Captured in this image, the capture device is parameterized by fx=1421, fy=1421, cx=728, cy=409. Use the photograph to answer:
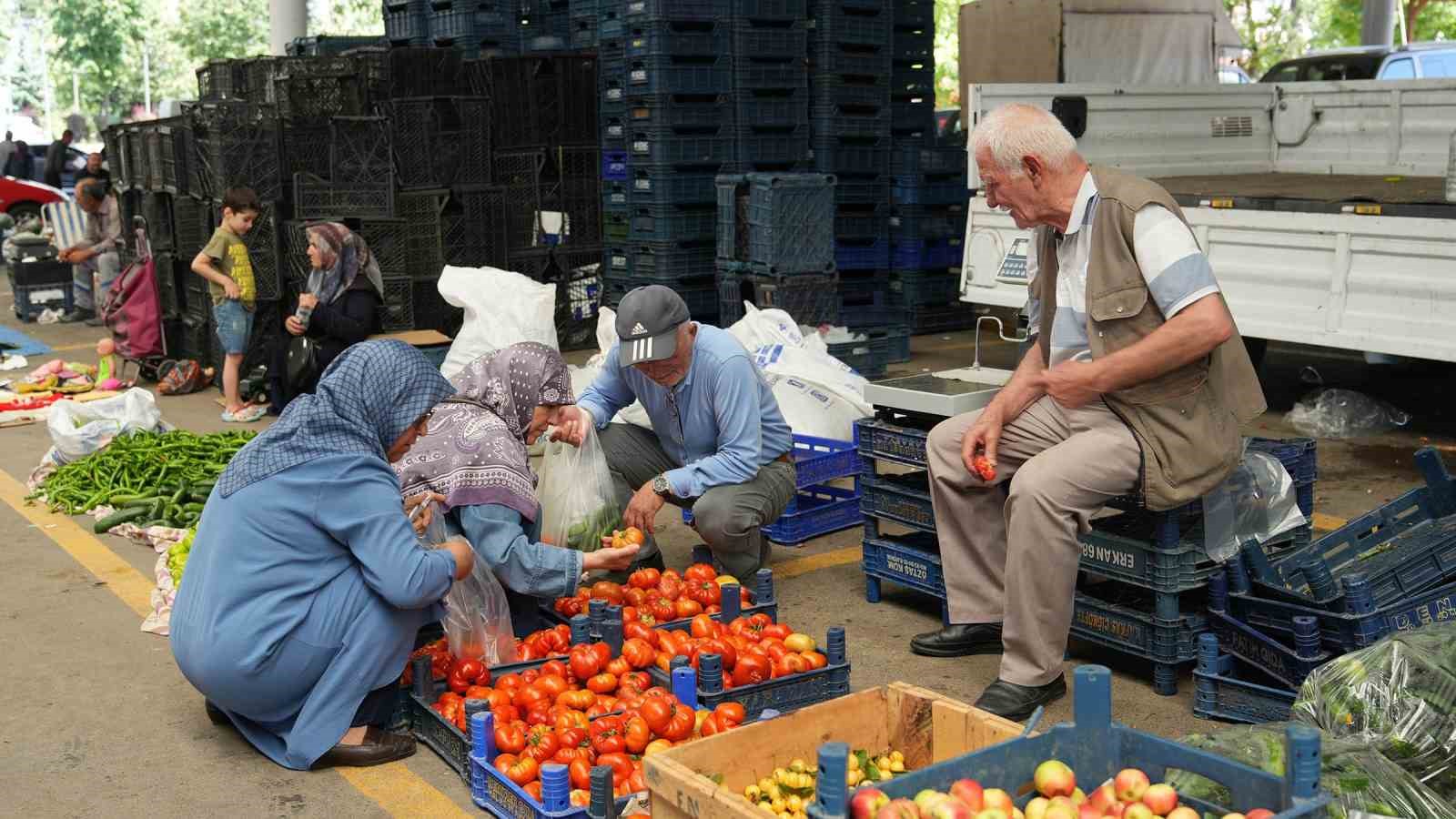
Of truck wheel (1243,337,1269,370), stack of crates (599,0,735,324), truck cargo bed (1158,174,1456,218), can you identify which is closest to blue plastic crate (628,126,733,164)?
stack of crates (599,0,735,324)

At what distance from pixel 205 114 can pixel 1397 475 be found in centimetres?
882

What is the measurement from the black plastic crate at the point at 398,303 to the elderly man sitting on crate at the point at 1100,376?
6816mm

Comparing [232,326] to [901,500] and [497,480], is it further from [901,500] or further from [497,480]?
[901,500]

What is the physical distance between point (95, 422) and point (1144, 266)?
664 centimetres

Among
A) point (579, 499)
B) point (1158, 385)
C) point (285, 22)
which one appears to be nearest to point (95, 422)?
point (579, 499)

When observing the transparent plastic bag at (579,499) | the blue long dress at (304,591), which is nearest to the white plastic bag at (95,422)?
the transparent plastic bag at (579,499)

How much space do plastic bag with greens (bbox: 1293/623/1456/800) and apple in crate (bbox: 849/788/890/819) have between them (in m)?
1.38

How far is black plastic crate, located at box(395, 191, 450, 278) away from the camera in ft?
35.6

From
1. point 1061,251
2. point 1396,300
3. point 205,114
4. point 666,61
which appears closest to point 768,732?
point 1061,251

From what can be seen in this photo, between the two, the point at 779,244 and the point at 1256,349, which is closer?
the point at 1256,349

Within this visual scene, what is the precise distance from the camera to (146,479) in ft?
25.2

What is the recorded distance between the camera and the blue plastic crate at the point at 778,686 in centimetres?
435

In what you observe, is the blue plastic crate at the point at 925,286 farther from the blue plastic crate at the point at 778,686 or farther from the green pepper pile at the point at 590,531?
the blue plastic crate at the point at 778,686

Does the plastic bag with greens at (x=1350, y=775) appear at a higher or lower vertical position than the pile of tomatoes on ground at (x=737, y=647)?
higher
